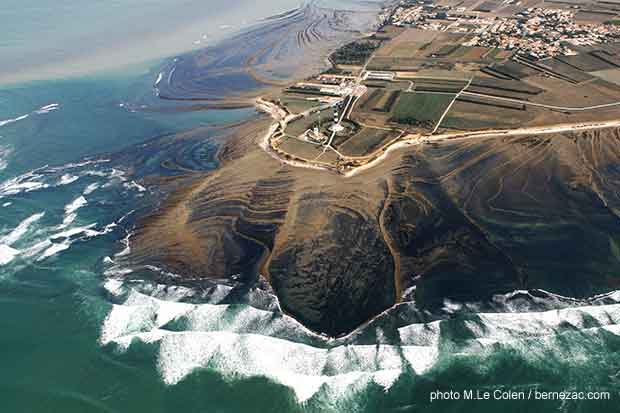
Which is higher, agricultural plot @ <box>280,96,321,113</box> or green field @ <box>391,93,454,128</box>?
agricultural plot @ <box>280,96,321,113</box>

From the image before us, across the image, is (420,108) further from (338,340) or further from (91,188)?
(91,188)

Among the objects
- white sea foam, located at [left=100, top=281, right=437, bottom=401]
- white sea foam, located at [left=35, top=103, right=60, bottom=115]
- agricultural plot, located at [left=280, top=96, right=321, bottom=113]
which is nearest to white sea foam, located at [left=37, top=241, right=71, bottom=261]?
white sea foam, located at [left=100, top=281, right=437, bottom=401]

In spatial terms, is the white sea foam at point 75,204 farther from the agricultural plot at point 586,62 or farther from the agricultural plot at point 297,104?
the agricultural plot at point 586,62

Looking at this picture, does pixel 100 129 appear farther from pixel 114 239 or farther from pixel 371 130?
pixel 371 130

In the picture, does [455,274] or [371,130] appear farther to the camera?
[371,130]

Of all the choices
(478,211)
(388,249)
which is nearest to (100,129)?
(388,249)

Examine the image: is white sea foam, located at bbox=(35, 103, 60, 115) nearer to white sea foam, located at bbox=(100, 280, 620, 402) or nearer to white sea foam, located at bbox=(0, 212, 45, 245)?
white sea foam, located at bbox=(0, 212, 45, 245)
